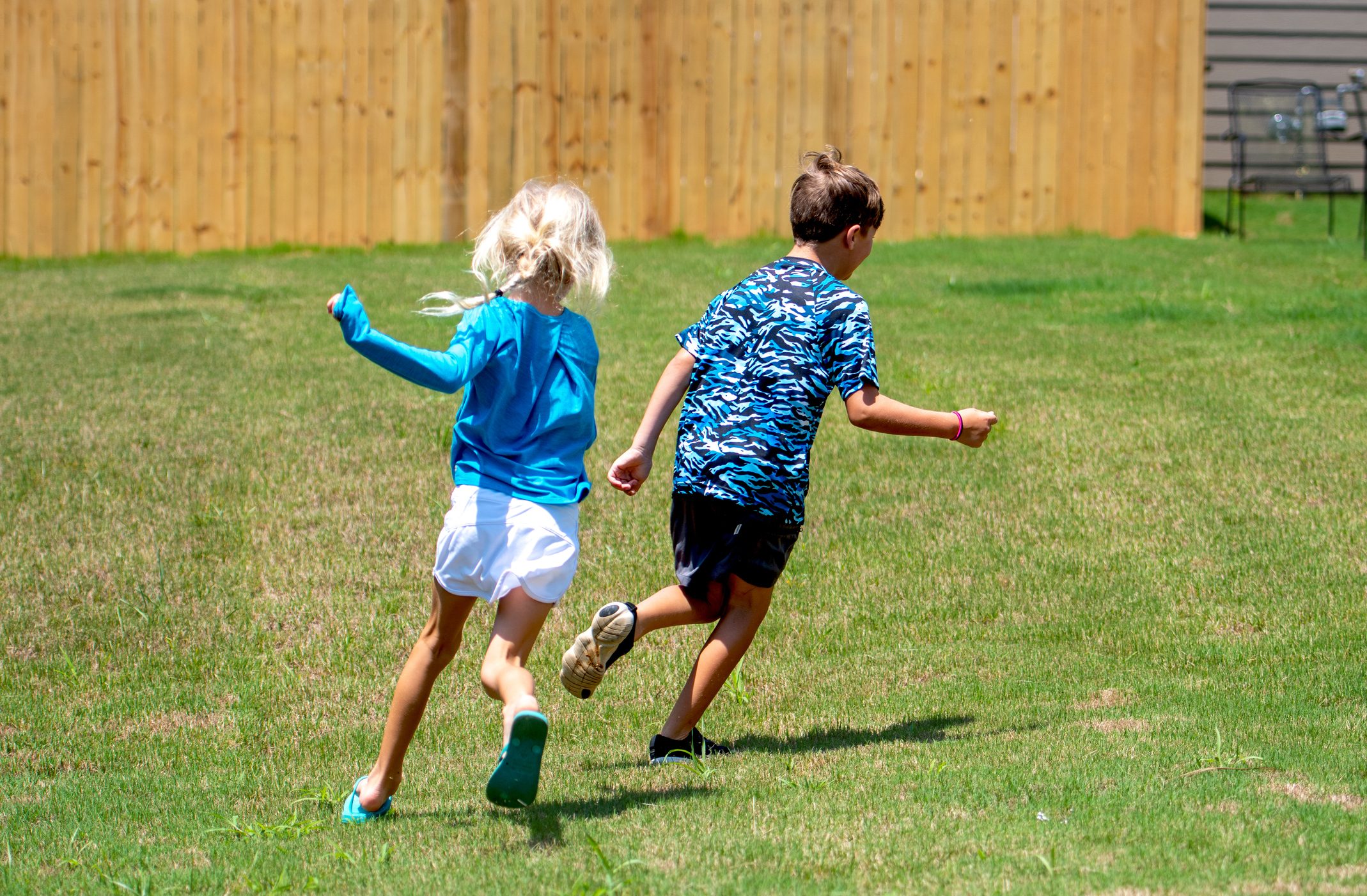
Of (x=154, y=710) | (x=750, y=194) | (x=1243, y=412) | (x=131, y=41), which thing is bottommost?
(x=154, y=710)

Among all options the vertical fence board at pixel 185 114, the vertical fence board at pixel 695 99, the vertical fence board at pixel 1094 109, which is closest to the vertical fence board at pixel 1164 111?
the vertical fence board at pixel 1094 109

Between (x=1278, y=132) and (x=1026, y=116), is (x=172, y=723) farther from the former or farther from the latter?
(x=1278, y=132)

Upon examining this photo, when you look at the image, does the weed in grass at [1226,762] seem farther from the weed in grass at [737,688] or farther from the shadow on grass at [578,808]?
the weed in grass at [737,688]

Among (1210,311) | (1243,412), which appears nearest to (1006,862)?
(1243,412)

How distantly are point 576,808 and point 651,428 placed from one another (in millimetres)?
1025

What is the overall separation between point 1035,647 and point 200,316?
254 inches

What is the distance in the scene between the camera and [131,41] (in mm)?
11469

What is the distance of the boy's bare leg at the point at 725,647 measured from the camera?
402 centimetres

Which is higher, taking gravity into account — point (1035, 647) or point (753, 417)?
point (753, 417)

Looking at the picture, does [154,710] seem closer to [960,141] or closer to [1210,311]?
[1210,311]

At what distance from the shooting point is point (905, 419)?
3812 millimetres

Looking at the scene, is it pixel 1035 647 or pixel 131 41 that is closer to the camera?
pixel 1035 647

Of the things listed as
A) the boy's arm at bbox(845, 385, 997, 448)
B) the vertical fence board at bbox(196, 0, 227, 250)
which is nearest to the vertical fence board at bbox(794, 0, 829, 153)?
the vertical fence board at bbox(196, 0, 227, 250)

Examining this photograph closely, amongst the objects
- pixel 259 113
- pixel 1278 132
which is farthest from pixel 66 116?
pixel 1278 132
